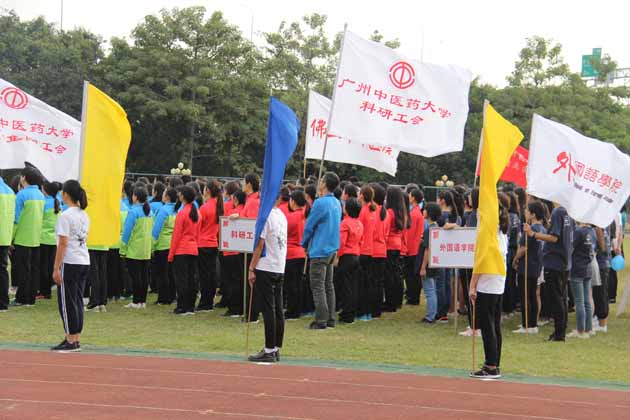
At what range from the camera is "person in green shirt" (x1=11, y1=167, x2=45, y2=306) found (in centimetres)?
1448

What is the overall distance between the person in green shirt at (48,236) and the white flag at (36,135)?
2.78 feet

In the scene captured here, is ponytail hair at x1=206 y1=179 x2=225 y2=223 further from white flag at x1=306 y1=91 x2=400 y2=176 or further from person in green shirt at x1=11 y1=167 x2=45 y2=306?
person in green shirt at x1=11 y1=167 x2=45 y2=306

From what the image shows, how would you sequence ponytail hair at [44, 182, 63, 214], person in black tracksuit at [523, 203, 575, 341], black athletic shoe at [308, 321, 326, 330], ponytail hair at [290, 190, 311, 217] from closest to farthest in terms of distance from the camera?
person in black tracksuit at [523, 203, 575, 341]
black athletic shoe at [308, 321, 326, 330]
ponytail hair at [290, 190, 311, 217]
ponytail hair at [44, 182, 63, 214]

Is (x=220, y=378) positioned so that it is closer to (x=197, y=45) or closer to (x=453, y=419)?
(x=453, y=419)

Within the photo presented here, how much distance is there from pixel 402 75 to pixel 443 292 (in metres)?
3.23

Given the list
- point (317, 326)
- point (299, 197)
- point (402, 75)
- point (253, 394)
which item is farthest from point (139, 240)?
point (253, 394)

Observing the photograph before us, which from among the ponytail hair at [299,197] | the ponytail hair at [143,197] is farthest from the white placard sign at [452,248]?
the ponytail hair at [143,197]

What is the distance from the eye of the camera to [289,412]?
26.1ft

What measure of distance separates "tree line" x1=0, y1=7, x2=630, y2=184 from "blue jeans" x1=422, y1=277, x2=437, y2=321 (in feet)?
90.6

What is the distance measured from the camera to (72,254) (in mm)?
10523

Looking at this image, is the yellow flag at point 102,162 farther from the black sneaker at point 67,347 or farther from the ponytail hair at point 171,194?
the ponytail hair at point 171,194

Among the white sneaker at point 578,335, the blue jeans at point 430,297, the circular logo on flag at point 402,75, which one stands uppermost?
the circular logo on flag at point 402,75

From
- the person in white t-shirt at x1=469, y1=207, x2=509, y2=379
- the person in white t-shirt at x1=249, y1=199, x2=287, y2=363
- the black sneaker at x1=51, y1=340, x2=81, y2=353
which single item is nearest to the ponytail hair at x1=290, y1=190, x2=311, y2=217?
the person in white t-shirt at x1=249, y1=199, x2=287, y2=363

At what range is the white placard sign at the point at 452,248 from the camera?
12.9 metres
